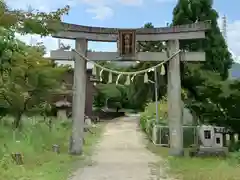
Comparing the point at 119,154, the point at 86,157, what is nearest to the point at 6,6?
the point at 86,157

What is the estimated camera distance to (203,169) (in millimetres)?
10914

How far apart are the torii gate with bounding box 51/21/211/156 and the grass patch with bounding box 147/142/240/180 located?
1.43 metres

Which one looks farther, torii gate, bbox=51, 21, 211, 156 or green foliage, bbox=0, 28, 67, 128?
green foliage, bbox=0, 28, 67, 128

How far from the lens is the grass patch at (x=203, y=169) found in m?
9.48

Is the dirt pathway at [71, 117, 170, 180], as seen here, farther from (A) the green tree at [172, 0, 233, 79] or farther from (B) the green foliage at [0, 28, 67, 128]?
(A) the green tree at [172, 0, 233, 79]

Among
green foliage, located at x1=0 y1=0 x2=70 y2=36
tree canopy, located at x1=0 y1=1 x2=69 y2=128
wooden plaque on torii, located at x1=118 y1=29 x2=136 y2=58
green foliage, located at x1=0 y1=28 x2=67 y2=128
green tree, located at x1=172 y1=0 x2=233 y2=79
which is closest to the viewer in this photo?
green foliage, located at x1=0 y1=0 x2=70 y2=36

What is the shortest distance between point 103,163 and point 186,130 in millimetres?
6756

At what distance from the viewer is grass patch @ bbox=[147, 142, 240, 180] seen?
9.48 m

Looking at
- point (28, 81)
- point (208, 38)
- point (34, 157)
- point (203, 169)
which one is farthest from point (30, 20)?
point (208, 38)

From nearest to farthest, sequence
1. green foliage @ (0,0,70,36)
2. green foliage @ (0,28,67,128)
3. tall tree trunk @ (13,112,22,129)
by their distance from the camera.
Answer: green foliage @ (0,0,70,36), green foliage @ (0,28,67,128), tall tree trunk @ (13,112,22,129)

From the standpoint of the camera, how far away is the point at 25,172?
33.1 feet

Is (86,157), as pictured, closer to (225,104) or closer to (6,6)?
(225,104)

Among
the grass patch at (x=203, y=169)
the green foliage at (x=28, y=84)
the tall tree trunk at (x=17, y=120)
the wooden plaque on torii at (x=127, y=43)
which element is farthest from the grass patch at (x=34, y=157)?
the wooden plaque on torii at (x=127, y=43)

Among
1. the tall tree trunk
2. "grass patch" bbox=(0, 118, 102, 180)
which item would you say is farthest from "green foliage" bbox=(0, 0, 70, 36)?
the tall tree trunk
